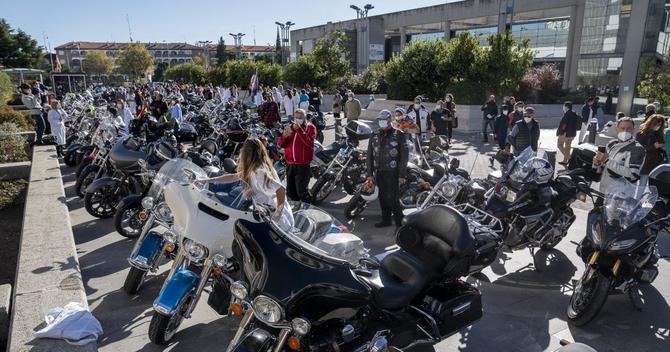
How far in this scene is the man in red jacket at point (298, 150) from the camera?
288 inches

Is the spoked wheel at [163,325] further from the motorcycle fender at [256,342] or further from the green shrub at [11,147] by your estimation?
the green shrub at [11,147]

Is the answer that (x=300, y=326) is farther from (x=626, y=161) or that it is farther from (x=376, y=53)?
(x=376, y=53)

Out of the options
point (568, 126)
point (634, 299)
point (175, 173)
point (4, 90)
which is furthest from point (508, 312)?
point (4, 90)

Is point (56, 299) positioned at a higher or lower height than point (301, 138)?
lower

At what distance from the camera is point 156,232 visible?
183 inches

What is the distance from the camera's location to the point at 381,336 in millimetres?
2770

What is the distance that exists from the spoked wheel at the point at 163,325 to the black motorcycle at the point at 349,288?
114 centimetres

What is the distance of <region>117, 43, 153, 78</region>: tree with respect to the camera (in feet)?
235

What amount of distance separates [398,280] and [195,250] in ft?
5.05

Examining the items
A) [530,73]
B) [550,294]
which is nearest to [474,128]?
[530,73]

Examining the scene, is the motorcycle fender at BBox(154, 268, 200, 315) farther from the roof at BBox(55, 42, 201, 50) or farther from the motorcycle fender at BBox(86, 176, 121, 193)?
the roof at BBox(55, 42, 201, 50)

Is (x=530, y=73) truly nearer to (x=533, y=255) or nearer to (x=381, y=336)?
(x=533, y=255)

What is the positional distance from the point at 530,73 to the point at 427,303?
2418 centimetres

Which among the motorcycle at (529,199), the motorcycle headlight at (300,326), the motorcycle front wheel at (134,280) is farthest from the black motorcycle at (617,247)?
the motorcycle front wheel at (134,280)
